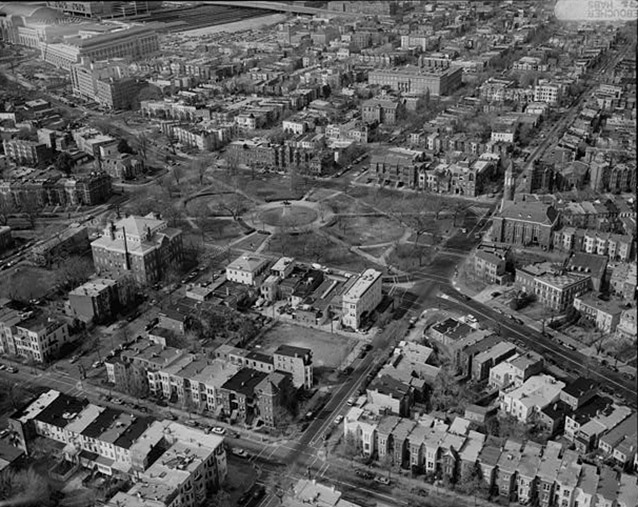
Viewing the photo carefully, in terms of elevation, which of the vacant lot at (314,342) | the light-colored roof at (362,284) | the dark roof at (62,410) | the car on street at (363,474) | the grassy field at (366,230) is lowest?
the car on street at (363,474)

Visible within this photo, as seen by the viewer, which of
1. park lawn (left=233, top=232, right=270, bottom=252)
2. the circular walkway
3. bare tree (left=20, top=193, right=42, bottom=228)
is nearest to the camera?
park lawn (left=233, top=232, right=270, bottom=252)

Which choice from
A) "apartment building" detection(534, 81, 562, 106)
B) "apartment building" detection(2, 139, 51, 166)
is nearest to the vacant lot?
"apartment building" detection(2, 139, 51, 166)

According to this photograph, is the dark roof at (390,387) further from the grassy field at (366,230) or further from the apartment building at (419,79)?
the apartment building at (419,79)

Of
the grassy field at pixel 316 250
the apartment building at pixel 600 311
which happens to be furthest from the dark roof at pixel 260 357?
the apartment building at pixel 600 311

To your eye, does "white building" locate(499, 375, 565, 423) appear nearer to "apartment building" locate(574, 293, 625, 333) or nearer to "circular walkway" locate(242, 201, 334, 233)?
"apartment building" locate(574, 293, 625, 333)

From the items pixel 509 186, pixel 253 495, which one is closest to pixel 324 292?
pixel 253 495

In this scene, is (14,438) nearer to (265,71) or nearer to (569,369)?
(569,369)

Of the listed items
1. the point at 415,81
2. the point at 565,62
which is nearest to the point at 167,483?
the point at 415,81
